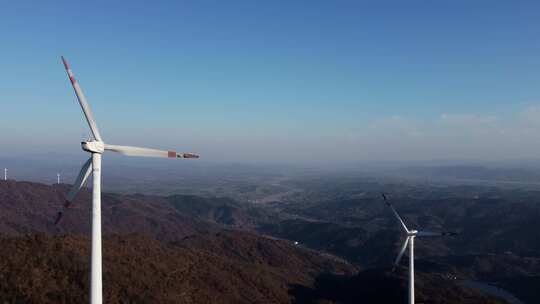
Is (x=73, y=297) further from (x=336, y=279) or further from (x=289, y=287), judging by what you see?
(x=336, y=279)

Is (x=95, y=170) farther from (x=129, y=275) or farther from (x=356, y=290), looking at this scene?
(x=356, y=290)

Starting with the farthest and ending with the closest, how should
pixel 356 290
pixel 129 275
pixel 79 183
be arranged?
pixel 356 290, pixel 129 275, pixel 79 183

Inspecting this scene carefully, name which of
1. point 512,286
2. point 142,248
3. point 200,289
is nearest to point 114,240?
point 142,248

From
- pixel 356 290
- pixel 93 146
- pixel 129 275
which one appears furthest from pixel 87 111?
pixel 356 290

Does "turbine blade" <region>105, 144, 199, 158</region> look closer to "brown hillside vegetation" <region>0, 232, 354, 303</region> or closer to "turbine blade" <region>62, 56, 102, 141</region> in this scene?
"turbine blade" <region>62, 56, 102, 141</region>

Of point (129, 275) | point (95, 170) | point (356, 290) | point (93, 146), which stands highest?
point (93, 146)

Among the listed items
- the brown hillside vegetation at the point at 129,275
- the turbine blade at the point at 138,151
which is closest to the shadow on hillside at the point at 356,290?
the brown hillside vegetation at the point at 129,275

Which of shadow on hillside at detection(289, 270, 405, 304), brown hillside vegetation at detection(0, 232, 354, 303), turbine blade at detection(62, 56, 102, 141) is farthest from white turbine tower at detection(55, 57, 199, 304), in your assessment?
shadow on hillside at detection(289, 270, 405, 304)
